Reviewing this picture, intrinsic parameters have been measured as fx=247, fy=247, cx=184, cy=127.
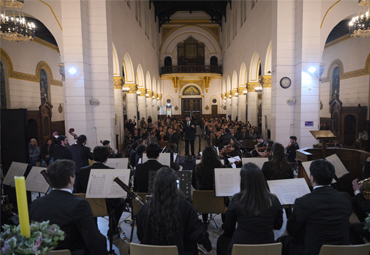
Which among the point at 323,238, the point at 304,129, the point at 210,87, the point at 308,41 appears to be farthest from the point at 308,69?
the point at 210,87

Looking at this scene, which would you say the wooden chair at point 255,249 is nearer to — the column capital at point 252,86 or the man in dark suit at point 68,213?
the man in dark suit at point 68,213

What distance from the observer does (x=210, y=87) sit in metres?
29.0

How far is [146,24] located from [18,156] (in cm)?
1677

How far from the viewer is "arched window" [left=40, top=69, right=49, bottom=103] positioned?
43.5ft

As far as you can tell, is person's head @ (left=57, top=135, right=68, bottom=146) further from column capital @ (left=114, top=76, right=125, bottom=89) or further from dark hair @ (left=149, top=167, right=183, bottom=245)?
column capital @ (left=114, top=76, right=125, bottom=89)

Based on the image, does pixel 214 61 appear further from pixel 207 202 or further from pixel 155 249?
pixel 155 249

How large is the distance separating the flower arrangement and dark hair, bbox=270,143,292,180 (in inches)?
127

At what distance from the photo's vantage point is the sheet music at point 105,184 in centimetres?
326

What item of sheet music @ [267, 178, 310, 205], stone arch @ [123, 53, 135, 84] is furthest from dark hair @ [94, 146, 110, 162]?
stone arch @ [123, 53, 135, 84]

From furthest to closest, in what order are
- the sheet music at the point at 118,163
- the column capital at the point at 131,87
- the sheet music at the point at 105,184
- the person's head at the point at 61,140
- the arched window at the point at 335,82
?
the arched window at the point at 335,82 < the column capital at the point at 131,87 < the person's head at the point at 61,140 < the sheet music at the point at 118,163 < the sheet music at the point at 105,184

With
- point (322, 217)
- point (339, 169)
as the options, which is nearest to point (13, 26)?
point (322, 217)

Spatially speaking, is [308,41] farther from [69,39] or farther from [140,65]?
[140,65]

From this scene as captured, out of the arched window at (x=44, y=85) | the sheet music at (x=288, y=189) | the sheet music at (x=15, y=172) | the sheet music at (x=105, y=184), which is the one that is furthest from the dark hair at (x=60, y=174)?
the arched window at (x=44, y=85)

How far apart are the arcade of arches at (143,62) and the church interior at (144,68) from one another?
37 mm
